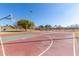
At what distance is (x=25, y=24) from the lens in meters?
3.28

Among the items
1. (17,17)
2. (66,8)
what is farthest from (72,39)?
(17,17)

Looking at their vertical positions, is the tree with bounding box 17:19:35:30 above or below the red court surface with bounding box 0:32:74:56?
above

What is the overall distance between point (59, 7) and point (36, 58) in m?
0.71

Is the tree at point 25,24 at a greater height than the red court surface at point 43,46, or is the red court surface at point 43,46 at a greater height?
the tree at point 25,24

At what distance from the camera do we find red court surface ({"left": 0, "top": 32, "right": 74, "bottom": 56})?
3268mm

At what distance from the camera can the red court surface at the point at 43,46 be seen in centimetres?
327

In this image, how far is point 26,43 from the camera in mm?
3346

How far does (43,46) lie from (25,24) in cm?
38

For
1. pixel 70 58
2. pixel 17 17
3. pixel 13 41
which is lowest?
pixel 70 58

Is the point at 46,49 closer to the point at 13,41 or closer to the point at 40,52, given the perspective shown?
the point at 40,52

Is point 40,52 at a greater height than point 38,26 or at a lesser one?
lesser

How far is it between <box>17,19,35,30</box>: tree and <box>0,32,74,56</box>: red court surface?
15 centimetres

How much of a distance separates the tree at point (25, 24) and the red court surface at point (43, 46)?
15 centimetres

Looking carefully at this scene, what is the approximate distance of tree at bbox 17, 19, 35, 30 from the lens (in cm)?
326
